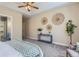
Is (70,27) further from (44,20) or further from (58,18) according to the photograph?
(44,20)

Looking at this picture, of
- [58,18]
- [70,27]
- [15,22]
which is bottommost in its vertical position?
[70,27]

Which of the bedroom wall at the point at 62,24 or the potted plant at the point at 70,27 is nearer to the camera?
the bedroom wall at the point at 62,24

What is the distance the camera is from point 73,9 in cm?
278

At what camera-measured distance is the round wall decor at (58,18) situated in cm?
263

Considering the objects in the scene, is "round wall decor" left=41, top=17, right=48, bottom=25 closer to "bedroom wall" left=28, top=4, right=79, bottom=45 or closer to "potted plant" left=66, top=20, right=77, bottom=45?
"bedroom wall" left=28, top=4, right=79, bottom=45

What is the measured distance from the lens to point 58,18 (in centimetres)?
277

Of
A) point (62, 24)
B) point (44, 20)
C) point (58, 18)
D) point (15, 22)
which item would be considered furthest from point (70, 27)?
point (15, 22)

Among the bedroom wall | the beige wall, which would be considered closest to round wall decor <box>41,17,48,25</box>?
the bedroom wall

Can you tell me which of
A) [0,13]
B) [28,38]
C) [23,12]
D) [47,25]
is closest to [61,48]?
[47,25]

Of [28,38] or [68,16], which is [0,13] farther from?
[68,16]

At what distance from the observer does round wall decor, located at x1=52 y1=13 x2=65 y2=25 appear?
2.63 meters

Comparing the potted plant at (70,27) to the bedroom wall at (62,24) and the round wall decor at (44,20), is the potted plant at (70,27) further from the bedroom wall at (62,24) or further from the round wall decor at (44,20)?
the round wall decor at (44,20)

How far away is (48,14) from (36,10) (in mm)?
415

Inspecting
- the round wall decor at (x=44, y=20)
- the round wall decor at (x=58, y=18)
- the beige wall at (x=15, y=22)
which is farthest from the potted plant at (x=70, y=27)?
the beige wall at (x=15, y=22)
